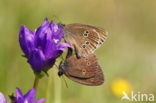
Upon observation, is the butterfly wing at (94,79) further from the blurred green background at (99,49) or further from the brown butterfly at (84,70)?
the blurred green background at (99,49)

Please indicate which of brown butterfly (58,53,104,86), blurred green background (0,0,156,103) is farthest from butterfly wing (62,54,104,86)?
blurred green background (0,0,156,103)

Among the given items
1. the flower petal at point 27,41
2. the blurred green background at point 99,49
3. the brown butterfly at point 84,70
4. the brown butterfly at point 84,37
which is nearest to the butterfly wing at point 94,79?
the brown butterfly at point 84,70

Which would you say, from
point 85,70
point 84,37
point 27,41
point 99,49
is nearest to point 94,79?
point 85,70

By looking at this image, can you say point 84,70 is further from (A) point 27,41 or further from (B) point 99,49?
(B) point 99,49

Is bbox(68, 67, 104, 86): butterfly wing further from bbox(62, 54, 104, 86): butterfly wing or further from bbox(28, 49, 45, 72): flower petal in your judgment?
bbox(28, 49, 45, 72): flower petal

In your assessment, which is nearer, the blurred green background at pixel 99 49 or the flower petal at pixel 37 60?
the flower petal at pixel 37 60

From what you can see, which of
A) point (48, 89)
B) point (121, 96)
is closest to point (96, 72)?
point (48, 89)

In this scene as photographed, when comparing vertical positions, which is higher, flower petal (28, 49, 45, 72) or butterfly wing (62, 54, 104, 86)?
flower petal (28, 49, 45, 72)
